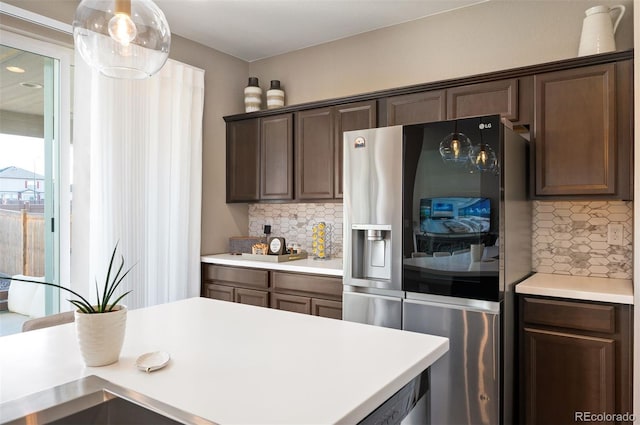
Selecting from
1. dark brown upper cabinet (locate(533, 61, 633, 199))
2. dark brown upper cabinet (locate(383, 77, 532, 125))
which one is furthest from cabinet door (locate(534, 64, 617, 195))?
dark brown upper cabinet (locate(383, 77, 532, 125))

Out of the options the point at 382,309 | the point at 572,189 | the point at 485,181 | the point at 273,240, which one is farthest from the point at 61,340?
the point at 572,189

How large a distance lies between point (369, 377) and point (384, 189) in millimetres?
1634

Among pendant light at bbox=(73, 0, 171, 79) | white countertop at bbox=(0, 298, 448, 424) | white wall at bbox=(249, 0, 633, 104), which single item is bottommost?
white countertop at bbox=(0, 298, 448, 424)

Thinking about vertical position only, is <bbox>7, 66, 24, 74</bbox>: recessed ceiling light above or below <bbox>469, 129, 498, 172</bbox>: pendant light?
above

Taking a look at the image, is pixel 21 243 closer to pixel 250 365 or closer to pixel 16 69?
pixel 16 69

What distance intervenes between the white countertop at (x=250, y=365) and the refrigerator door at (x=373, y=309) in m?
1.06

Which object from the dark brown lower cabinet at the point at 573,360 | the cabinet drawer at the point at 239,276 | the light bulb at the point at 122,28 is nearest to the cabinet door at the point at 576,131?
the dark brown lower cabinet at the point at 573,360

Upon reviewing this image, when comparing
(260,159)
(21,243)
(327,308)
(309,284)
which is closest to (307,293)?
(309,284)

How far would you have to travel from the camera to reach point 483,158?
2.22m

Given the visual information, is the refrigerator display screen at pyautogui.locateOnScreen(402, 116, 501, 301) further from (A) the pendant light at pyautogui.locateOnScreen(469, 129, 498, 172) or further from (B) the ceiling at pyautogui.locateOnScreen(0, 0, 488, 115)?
(B) the ceiling at pyautogui.locateOnScreen(0, 0, 488, 115)

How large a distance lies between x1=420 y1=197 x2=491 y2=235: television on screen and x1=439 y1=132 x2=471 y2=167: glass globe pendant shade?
201 millimetres

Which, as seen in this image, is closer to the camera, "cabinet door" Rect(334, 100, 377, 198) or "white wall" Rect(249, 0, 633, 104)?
"white wall" Rect(249, 0, 633, 104)

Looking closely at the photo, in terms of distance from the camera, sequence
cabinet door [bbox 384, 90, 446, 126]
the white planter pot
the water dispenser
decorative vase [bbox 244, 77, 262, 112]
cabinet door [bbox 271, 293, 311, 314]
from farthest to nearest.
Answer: decorative vase [bbox 244, 77, 262, 112], cabinet door [bbox 271, 293, 311, 314], cabinet door [bbox 384, 90, 446, 126], the water dispenser, the white planter pot

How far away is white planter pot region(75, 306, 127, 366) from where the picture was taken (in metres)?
1.11
